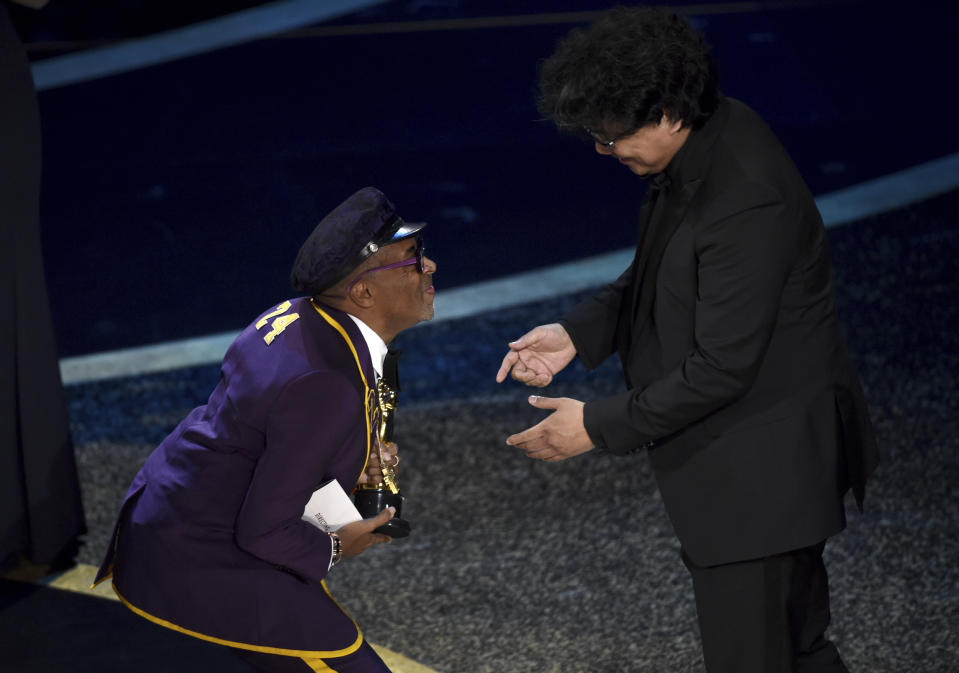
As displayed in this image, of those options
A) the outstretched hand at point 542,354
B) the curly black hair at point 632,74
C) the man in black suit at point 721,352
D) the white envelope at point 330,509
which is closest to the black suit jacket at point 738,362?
the man in black suit at point 721,352

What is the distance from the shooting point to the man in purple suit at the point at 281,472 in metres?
2.01

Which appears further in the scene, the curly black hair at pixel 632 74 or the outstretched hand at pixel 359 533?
the outstretched hand at pixel 359 533

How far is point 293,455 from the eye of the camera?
6.50ft

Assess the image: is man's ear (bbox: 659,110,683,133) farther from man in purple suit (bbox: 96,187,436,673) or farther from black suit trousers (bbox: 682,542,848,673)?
black suit trousers (bbox: 682,542,848,673)

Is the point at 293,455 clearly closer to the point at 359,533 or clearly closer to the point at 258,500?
the point at 258,500

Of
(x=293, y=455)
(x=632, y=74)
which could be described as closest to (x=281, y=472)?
(x=293, y=455)

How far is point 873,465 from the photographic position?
2338mm

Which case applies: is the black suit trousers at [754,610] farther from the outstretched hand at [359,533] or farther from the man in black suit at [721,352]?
the outstretched hand at [359,533]

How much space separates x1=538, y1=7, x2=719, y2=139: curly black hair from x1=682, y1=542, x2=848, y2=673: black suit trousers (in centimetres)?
81

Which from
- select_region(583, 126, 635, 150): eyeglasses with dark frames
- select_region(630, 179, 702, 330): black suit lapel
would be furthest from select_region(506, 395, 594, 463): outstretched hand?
select_region(583, 126, 635, 150): eyeglasses with dark frames

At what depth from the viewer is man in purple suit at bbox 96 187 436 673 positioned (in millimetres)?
2008

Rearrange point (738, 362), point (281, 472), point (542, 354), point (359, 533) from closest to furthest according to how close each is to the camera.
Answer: point (281, 472)
point (738, 362)
point (359, 533)
point (542, 354)

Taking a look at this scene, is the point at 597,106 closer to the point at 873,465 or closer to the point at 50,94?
the point at 873,465

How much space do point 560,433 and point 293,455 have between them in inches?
20.1
